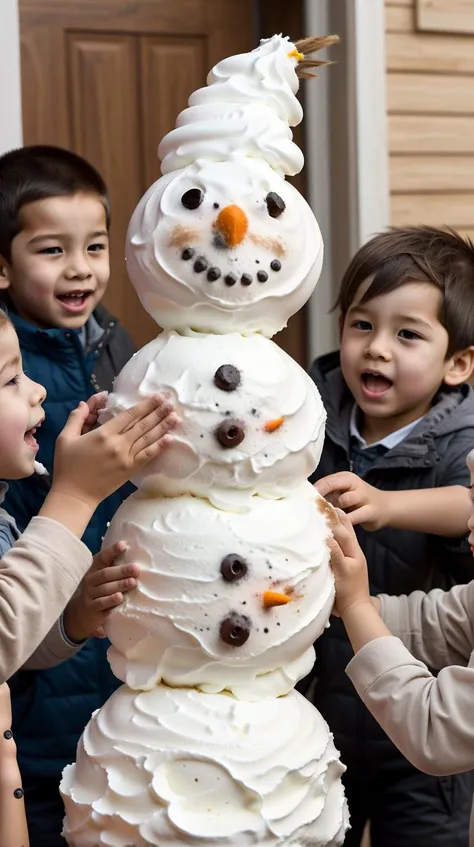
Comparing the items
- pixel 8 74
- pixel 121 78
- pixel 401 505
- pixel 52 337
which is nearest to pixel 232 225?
pixel 401 505

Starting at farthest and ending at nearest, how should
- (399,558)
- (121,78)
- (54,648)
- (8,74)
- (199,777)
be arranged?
1. (121,78)
2. (8,74)
3. (399,558)
4. (54,648)
5. (199,777)

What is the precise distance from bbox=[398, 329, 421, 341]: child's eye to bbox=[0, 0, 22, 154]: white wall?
0.98 metres

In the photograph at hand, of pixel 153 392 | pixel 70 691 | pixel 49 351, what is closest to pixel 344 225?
pixel 49 351

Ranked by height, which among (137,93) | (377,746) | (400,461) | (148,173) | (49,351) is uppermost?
(137,93)

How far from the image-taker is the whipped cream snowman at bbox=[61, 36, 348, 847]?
3.51 feet

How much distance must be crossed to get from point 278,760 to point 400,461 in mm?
594

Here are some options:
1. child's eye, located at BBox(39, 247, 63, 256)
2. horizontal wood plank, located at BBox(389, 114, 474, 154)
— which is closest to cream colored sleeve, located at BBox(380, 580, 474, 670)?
child's eye, located at BBox(39, 247, 63, 256)

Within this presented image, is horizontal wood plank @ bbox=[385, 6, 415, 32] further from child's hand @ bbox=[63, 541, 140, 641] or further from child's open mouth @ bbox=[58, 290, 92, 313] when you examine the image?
child's hand @ bbox=[63, 541, 140, 641]

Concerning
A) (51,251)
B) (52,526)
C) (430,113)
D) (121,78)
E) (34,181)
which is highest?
(121,78)

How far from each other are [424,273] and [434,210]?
1.03 metres

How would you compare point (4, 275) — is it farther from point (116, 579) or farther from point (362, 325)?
point (116, 579)

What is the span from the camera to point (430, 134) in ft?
8.32

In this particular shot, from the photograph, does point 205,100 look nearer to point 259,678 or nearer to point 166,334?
point 166,334

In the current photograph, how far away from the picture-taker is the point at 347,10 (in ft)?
7.97
